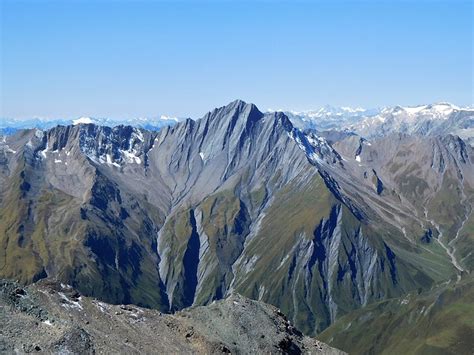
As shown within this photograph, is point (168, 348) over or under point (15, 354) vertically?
under

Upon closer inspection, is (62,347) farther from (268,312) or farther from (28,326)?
(268,312)

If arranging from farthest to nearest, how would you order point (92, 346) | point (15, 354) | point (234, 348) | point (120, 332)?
point (234, 348)
point (120, 332)
point (92, 346)
point (15, 354)

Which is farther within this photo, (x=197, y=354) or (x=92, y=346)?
(x=197, y=354)

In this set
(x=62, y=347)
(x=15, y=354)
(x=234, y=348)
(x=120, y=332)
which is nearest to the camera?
(x=15, y=354)

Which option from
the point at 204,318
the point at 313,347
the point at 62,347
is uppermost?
the point at 62,347

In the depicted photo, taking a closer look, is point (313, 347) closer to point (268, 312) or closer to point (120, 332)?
point (268, 312)

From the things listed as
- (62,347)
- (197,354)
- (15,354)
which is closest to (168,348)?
(197,354)
